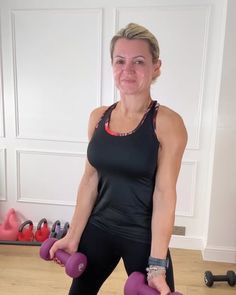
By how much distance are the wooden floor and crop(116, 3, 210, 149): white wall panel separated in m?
0.95

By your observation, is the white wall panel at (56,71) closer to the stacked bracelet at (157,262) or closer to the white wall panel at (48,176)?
the white wall panel at (48,176)

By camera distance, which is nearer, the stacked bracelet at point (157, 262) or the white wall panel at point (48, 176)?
the stacked bracelet at point (157, 262)

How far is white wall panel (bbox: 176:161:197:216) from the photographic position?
2707 millimetres

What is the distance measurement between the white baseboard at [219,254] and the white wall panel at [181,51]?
84 cm

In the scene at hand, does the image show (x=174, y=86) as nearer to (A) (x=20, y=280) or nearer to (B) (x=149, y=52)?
(B) (x=149, y=52)

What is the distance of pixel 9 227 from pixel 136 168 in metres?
2.13

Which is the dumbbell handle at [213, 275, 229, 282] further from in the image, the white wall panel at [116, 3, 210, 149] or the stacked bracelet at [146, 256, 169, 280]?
the stacked bracelet at [146, 256, 169, 280]

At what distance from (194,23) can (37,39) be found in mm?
1304

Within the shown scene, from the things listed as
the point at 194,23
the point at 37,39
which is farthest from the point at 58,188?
the point at 194,23

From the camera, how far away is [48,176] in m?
2.95

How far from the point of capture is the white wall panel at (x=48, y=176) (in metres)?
2.89

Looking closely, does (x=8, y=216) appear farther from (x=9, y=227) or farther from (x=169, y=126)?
(x=169, y=126)

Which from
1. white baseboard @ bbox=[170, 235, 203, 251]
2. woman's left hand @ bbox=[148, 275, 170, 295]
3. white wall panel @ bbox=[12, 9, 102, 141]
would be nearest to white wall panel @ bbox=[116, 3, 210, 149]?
white wall panel @ bbox=[12, 9, 102, 141]

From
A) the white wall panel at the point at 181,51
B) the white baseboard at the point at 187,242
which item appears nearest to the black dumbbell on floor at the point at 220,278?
the white baseboard at the point at 187,242
